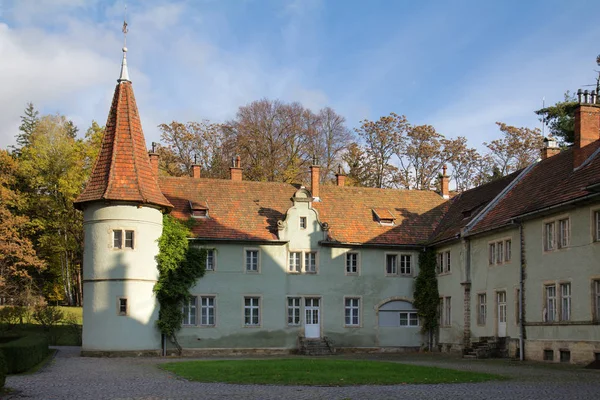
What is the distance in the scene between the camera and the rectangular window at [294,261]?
118 feet

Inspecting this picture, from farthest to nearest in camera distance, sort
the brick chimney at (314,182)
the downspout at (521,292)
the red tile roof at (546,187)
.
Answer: the brick chimney at (314,182)
the downspout at (521,292)
the red tile roof at (546,187)

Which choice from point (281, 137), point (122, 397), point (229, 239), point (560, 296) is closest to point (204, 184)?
point (229, 239)

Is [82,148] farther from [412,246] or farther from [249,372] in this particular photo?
[249,372]

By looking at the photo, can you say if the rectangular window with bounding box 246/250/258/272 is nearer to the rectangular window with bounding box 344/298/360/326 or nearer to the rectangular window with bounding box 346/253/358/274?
the rectangular window with bounding box 346/253/358/274

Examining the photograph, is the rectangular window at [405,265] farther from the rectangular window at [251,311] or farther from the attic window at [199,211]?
the attic window at [199,211]

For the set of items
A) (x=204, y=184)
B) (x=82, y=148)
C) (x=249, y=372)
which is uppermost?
(x=82, y=148)

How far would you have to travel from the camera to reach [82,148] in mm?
50625

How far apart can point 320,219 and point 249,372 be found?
16.7 meters

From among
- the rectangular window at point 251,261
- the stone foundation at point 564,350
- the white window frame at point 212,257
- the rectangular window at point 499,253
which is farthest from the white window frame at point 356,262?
the stone foundation at point 564,350

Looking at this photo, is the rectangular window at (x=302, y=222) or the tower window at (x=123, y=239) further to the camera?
the rectangular window at (x=302, y=222)

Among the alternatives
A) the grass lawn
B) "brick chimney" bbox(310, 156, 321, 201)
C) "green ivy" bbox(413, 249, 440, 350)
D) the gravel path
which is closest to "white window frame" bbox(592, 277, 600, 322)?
the gravel path

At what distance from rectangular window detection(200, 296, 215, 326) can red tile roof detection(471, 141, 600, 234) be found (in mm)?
12162

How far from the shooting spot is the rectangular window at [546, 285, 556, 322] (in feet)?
88.1

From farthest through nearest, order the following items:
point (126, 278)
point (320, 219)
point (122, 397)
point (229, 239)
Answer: point (320, 219) → point (229, 239) → point (126, 278) → point (122, 397)
